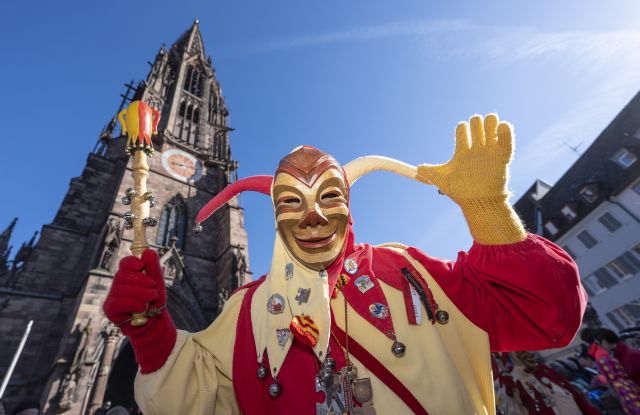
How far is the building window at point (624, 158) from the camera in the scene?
647 inches

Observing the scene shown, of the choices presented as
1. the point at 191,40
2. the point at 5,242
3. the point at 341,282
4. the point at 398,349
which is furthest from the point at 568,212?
the point at 5,242

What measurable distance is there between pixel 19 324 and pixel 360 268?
12.2 meters

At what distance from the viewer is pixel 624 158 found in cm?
1697

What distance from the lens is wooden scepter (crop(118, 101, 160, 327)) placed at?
1.45m

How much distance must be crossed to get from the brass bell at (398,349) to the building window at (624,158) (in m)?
22.4

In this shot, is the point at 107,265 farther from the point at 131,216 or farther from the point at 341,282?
the point at 341,282

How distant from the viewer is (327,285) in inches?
58.5

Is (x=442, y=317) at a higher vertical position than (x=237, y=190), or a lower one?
lower

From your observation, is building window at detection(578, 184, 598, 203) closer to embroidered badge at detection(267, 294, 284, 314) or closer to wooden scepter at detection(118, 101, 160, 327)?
embroidered badge at detection(267, 294, 284, 314)

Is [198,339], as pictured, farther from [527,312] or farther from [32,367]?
[32,367]

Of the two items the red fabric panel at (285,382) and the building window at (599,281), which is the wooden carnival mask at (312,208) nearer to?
the red fabric panel at (285,382)

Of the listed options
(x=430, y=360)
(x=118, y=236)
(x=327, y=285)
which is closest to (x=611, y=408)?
(x=430, y=360)

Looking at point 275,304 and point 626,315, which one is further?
point 626,315

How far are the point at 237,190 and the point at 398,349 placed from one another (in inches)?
56.9
